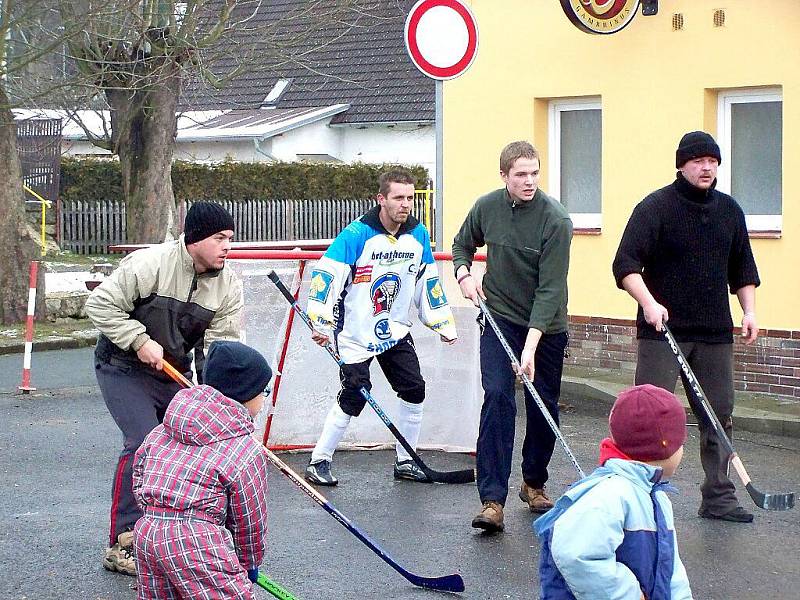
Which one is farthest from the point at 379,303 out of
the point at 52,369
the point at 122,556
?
the point at 52,369

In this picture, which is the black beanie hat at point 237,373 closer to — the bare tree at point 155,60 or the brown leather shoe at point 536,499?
the brown leather shoe at point 536,499

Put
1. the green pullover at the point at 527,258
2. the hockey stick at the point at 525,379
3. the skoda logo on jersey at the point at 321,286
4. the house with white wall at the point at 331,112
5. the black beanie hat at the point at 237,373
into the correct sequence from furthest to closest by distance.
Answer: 1. the house with white wall at the point at 331,112
2. the skoda logo on jersey at the point at 321,286
3. the green pullover at the point at 527,258
4. the hockey stick at the point at 525,379
5. the black beanie hat at the point at 237,373

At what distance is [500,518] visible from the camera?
6.62 m

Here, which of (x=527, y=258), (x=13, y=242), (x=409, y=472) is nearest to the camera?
(x=527, y=258)

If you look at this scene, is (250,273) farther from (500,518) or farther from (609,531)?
(609,531)

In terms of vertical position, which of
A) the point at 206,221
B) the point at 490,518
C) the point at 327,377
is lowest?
the point at 490,518

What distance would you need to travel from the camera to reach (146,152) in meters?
19.9

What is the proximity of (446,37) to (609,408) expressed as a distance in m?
3.17

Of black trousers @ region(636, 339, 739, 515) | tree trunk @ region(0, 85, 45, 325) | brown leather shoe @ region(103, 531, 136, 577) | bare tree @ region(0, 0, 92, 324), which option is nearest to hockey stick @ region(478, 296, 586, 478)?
black trousers @ region(636, 339, 739, 515)

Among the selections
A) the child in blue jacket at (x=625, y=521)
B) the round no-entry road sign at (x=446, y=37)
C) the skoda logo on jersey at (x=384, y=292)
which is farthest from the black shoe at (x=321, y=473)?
the child in blue jacket at (x=625, y=521)

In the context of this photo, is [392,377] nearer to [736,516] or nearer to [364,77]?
[736,516]

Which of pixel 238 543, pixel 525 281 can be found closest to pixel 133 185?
pixel 525 281

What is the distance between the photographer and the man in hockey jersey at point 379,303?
7.60 m

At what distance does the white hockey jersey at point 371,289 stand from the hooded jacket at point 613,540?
171 inches
